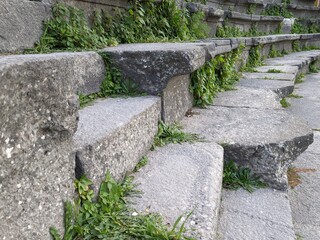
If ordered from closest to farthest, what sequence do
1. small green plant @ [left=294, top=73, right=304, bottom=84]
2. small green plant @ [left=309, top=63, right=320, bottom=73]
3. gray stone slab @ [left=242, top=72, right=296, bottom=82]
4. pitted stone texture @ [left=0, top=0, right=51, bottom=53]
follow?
pitted stone texture @ [left=0, top=0, right=51, bottom=53] < gray stone slab @ [left=242, top=72, right=296, bottom=82] < small green plant @ [left=294, top=73, right=304, bottom=84] < small green plant @ [left=309, top=63, right=320, bottom=73]

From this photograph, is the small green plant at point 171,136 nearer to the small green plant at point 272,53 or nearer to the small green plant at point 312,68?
the small green plant at point 272,53

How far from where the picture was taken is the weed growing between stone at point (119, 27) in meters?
2.04

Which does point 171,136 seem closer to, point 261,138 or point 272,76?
point 261,138

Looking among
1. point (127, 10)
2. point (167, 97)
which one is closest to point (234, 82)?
point (127, 10)

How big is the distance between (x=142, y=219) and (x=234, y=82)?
286 cm

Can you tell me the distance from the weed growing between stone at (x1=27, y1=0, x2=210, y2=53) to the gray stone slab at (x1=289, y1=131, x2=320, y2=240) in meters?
1.43

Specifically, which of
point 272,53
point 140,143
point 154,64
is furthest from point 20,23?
point 272,53

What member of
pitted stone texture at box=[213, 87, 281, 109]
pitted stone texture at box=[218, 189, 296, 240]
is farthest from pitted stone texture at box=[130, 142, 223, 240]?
pitted stone texture at box=[213, 87, 281, 109]

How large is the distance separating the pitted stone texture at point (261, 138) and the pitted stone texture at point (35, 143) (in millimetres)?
1081

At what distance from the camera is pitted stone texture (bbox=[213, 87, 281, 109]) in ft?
9.17

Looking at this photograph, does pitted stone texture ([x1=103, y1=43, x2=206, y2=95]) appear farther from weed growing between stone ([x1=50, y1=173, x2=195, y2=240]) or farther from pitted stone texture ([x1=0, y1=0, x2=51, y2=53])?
weed growing between stone ([x1=50, y1=173, x2=195, y2=240])

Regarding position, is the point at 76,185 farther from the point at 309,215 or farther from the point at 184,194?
the point at 309,215

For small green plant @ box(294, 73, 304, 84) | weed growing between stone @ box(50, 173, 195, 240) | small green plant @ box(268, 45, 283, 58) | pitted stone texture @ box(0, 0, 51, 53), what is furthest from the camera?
small green plant @ box(268, 45, 283, 58)

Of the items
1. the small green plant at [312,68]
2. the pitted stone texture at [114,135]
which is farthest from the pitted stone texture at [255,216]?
the small green plant at [312,68]
